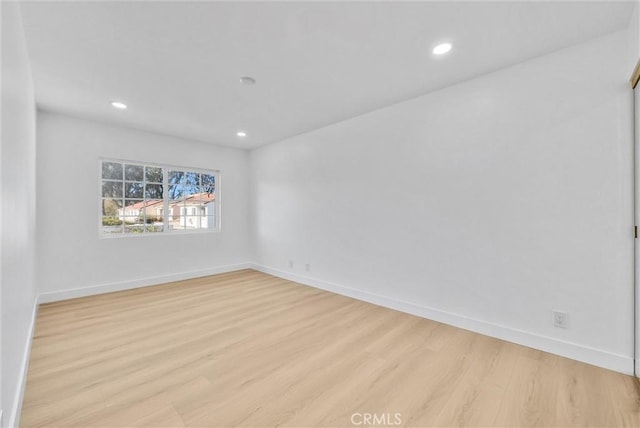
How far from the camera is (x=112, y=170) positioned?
402 centimetres

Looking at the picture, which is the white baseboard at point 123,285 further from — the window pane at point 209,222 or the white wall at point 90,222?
the window pane at point 209,222

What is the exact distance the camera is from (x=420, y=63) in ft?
7.68

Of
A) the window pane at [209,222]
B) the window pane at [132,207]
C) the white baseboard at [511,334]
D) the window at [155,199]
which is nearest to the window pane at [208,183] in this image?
the window at [155,199]

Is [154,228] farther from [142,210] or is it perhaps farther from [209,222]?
[209,222]

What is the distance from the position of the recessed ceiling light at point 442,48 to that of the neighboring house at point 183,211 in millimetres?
4283

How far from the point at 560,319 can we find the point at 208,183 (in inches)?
202

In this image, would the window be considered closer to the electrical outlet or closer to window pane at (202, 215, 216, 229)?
window pane at (202, 215, 216, 229)

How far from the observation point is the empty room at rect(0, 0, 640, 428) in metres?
1.67

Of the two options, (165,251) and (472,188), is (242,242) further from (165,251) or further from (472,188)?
(472,188)

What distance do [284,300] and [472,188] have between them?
2.52 meters

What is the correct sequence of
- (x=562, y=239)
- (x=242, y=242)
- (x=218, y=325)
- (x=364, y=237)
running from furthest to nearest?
(x=242, y=242) < (x=364, y=237) < (x=218, y=325) < (x=562, y=239)

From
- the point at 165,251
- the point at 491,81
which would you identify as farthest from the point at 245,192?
the point at 491,81

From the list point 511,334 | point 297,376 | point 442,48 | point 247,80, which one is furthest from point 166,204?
point 511,334

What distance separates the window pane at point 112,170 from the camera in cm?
395
